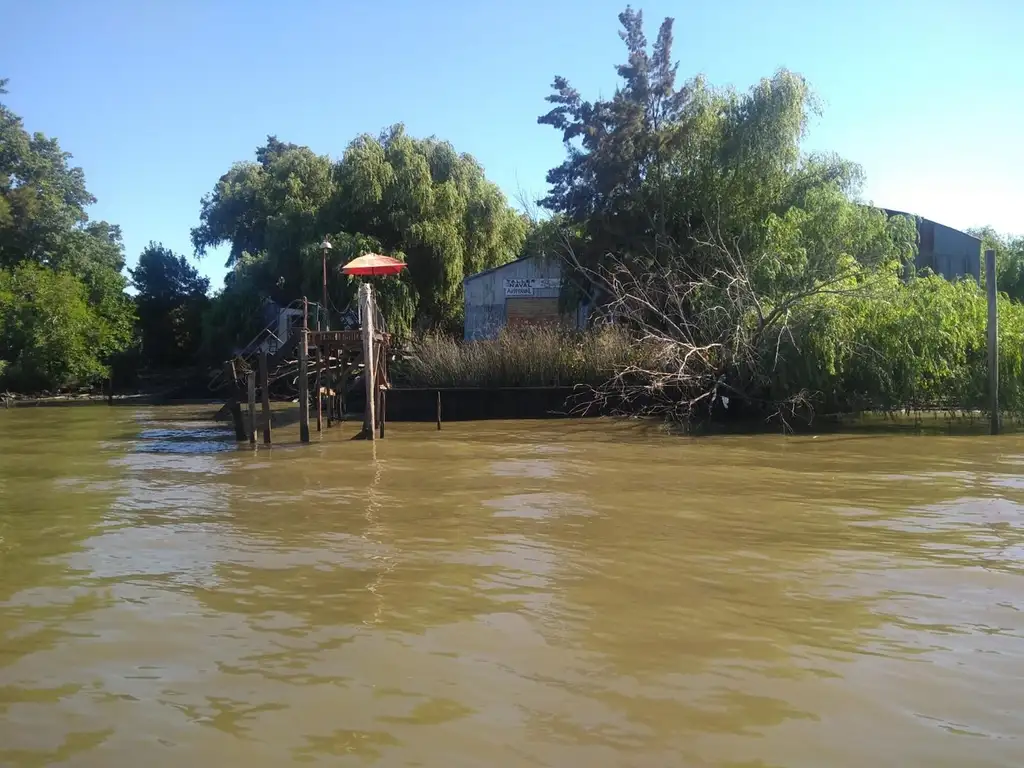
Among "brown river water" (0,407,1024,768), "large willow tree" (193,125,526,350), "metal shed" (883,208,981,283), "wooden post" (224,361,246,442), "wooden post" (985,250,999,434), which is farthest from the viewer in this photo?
"large willow tree" (193,125,526,350)

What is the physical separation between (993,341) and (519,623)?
529 inches

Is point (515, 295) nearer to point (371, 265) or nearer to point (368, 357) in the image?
point (371, 265)

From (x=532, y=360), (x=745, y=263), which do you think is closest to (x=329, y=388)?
(x=532, y=360)

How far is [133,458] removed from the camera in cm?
1399

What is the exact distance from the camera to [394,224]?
30.3 m

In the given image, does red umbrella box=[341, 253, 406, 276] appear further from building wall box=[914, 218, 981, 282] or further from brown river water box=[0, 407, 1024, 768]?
building wall box=[914, 218, 981, 282]

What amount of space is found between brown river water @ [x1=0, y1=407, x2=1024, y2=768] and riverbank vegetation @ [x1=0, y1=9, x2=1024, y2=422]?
277 inches

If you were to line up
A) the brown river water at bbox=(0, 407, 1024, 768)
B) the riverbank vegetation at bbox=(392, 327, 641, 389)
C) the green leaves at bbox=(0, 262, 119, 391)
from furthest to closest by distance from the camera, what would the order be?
the green leaves at bbox=(0, 262, 119, 391) → the riverbank vegetation at bbox=(392, 327, 641, 389) → the brown river water at bbox=(0, 407, 1024, 768)

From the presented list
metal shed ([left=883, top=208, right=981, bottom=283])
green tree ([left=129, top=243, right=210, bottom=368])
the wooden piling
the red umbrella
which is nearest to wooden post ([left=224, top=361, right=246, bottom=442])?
the wooden piling

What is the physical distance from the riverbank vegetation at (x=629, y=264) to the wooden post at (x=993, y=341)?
0.92m

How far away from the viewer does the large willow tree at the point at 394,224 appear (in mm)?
29812

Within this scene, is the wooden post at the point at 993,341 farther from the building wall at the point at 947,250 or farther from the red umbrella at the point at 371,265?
the building wall at the point at 947,250

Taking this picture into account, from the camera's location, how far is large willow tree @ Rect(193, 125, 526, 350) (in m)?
29.8

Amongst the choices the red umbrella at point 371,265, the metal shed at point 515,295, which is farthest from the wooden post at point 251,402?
the metal shed at point 515,295
